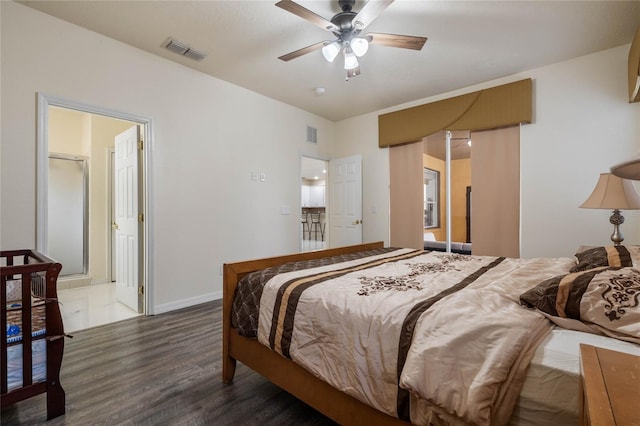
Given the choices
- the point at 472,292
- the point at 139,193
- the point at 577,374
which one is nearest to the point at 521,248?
the point at 472,292

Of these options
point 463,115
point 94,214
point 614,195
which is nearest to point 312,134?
point 463,115

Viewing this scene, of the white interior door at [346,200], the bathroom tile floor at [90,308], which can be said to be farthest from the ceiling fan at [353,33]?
the bathroom tile floor at [90,308]

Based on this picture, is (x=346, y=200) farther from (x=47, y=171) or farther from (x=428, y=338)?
(x=428, y=338)

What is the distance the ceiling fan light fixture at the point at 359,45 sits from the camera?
2.32 metres

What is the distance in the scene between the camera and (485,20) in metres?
2.52

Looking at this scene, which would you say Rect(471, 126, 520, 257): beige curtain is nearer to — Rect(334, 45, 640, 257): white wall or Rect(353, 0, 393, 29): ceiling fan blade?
Rect(334, 45, 640, 257): white wall

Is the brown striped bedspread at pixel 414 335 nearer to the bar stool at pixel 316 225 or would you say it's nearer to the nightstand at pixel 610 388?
the nightstand at pixel 610 388

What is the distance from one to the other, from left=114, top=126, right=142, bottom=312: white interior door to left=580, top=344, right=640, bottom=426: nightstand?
355 cm

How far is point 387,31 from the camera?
2686 millimetres

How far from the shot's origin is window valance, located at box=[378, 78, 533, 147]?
136 inches

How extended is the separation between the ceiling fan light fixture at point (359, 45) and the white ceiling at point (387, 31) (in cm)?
30

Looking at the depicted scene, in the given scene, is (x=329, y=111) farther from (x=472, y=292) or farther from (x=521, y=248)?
(x=472, y=292)

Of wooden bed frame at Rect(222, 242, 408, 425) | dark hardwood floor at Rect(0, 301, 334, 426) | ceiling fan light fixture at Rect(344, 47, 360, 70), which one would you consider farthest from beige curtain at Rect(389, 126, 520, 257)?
dark hardwood floor at Rect(0, 301, 334, 426)

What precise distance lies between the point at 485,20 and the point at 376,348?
284cm
